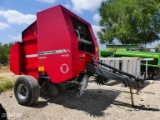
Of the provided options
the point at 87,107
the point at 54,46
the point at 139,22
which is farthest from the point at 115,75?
the point at 139,22

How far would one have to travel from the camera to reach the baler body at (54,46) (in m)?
5.23

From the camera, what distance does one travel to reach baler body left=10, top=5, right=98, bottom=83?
5.23 meters

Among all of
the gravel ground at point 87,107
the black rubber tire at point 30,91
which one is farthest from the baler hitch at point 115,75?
the black rubber tire at point 30,91

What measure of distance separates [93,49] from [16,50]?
2.25m

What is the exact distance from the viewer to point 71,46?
16.9ft

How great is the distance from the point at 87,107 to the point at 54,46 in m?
1.74

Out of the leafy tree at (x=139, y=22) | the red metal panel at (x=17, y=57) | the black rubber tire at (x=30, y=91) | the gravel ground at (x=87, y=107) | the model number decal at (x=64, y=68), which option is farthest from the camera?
the leafy tree at (x=139, y=22)

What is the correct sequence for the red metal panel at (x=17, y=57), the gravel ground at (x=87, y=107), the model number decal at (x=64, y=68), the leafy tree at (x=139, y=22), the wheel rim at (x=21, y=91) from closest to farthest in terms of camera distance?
the gravel ground at (x=87, y=107)
the model number decal at (x=64, y=68)
the wheel rim at (x=21, y=91)
the red metal panel at (x=17, y=57)
the leafy tree at (x=139, y=22)

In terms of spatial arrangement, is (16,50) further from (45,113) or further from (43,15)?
(45,113)

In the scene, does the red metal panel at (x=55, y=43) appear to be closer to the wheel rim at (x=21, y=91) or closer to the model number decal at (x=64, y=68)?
the model number decal at (x=64, y=68)

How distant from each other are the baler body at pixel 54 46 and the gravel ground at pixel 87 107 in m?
0.76

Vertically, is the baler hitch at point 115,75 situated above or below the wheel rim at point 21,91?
above

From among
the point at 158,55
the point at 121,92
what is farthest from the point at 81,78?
the point at 158,55

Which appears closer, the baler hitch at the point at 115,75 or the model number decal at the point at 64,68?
the model number decal at the point at 64,68
